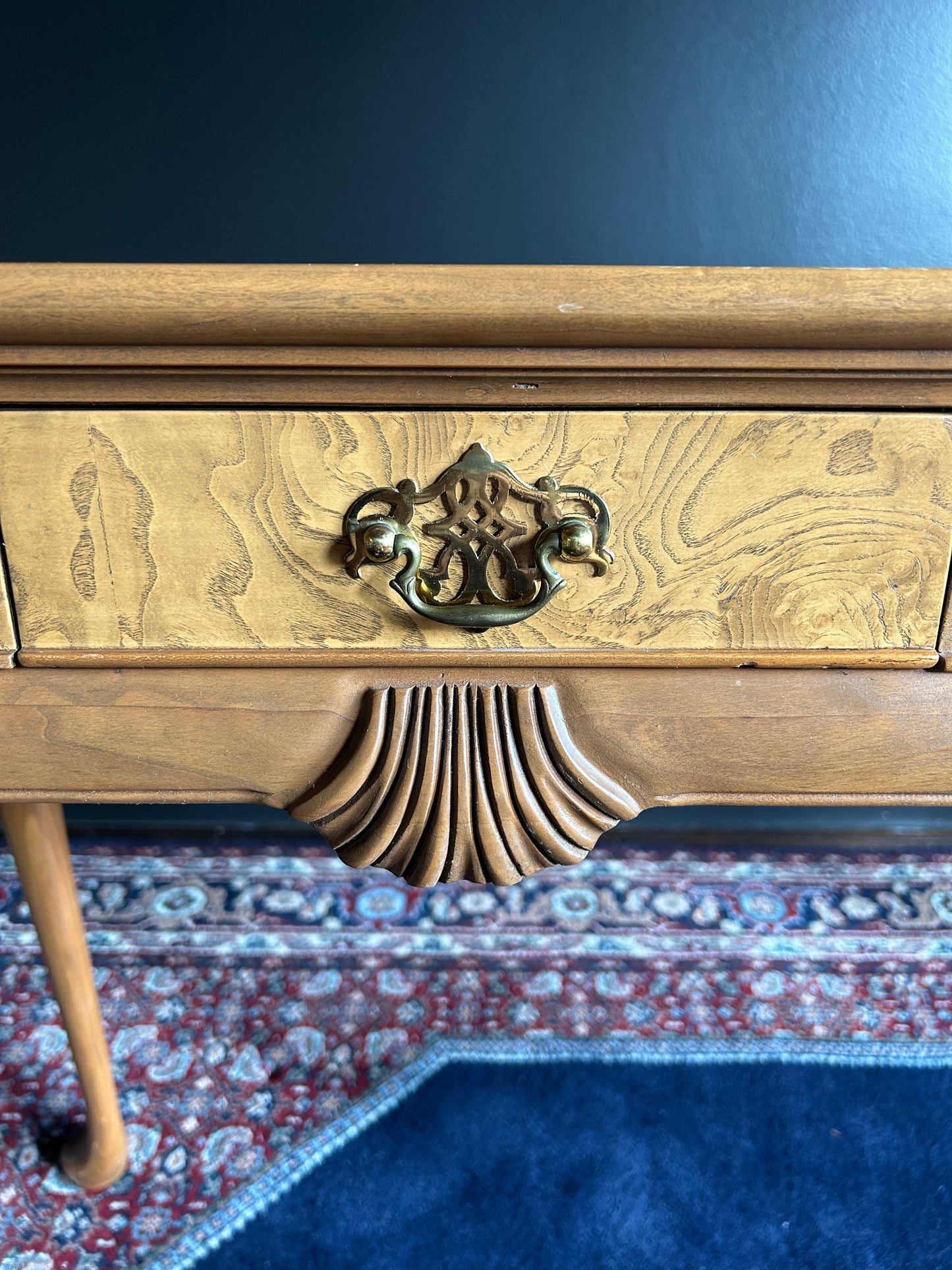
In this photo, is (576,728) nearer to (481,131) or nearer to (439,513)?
(439,513)

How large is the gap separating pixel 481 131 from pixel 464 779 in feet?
2.49

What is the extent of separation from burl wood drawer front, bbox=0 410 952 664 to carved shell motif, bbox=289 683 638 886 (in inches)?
1.1

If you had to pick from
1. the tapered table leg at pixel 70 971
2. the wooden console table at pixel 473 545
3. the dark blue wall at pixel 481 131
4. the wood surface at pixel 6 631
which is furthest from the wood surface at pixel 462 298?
the dark blue wall at pixel 481 131

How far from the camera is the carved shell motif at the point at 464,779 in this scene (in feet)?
1.38

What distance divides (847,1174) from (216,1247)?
52 cm

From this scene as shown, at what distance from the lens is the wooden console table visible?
341 mm

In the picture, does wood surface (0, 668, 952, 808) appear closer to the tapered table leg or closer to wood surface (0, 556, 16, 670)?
wood surface (0, 556, 16, 670)

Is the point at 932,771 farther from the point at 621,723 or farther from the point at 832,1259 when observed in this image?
the point at 832,1259

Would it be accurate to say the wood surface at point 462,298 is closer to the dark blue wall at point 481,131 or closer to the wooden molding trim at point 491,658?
the wooden molding trim at point 491,658

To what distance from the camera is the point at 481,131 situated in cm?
89

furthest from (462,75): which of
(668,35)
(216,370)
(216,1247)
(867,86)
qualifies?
(216,1247)

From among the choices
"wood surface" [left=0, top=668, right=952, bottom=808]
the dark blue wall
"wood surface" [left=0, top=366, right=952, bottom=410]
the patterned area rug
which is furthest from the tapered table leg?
the dark blue wall

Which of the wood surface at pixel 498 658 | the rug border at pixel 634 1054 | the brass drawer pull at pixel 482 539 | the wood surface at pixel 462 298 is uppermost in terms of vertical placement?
the wood surface at pixel 462 298

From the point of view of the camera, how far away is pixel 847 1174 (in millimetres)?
719
